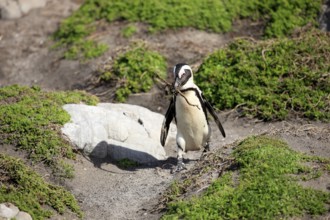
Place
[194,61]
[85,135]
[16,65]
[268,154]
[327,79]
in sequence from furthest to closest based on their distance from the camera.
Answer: [16,65]
[194,61]
[327,79]
[85,135]
[268,154]

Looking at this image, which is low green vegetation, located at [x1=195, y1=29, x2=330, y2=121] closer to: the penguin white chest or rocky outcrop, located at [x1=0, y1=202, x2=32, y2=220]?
the penguin white chest

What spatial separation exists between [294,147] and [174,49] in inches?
185

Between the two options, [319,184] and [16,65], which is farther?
[16,65]

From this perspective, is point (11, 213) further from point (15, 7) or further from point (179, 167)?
point (15, 7)

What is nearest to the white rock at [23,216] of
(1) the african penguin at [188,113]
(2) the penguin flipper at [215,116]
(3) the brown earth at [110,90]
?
(3) the brown earth at [110,90]

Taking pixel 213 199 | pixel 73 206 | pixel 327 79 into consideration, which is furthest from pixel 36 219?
pixel 327 79

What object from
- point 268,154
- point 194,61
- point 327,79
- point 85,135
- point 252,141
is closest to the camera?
point 268,154

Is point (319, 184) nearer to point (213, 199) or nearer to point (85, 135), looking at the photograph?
point (213, 199)

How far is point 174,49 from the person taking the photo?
478 inches

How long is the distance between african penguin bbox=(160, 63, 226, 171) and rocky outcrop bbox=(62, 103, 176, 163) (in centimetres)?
31

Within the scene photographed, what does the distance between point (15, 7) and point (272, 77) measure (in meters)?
6.17

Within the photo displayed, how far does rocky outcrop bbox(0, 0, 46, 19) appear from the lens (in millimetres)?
14195

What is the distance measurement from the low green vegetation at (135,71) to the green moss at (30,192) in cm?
360

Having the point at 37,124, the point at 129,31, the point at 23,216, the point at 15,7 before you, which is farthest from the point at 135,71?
the point at 23,216
